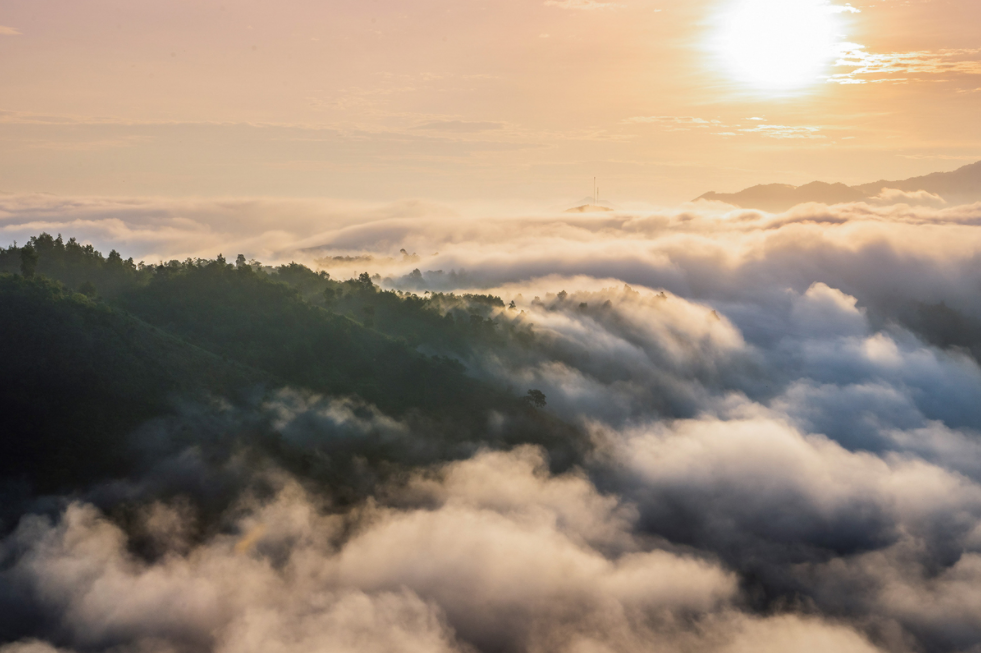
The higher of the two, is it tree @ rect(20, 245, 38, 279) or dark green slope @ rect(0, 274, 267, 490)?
tree @ rect(20, 245, 38, 279)

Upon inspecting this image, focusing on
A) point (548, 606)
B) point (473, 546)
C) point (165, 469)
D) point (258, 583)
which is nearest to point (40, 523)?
point (165, 469)

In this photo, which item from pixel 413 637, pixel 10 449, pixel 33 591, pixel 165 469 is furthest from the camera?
pixel 413 637

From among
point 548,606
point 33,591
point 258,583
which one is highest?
point 33,591

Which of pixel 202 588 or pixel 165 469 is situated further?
pixel 165 469

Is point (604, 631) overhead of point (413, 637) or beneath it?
beneath

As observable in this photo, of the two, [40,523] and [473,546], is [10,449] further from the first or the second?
[473,546]

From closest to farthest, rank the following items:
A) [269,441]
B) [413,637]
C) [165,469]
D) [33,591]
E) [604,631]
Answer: [33,591], [165,469], [413,637], [269,441], [604,631]

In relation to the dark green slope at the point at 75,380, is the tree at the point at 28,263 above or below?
above

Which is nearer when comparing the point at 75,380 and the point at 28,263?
the point at 75,380

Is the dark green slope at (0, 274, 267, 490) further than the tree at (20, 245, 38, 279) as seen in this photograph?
No

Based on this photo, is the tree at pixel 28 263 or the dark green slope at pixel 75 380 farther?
the tree at pixel 28 263

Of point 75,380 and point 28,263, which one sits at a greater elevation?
point 28,263
